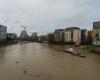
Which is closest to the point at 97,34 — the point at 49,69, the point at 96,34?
the point at 96,34


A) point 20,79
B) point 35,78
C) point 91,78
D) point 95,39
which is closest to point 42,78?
point 35,78

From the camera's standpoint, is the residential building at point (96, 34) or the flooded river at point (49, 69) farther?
the residential building at point (96, 34)

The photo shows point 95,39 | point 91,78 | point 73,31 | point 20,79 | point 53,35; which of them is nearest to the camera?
point 20,79

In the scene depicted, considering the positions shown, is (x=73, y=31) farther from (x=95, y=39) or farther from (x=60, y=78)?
(x=60, y=78)

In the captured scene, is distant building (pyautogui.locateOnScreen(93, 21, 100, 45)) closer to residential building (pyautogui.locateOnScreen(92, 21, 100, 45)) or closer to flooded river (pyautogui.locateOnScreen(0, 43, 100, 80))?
residential building (pyautogui.locateOnScreen(92, 21, 100, 45))

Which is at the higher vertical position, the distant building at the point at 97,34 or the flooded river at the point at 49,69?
the distant building at the point at 97,34

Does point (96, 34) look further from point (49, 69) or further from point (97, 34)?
point (49, 69)

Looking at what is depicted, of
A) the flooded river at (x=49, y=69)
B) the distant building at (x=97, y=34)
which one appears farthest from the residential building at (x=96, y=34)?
the flooded river at (x=49, y=69)

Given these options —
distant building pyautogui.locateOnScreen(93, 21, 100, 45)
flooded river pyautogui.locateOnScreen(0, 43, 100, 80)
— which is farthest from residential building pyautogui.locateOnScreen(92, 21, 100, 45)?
flooded river pyautogui.locateOnScreen(0, 43, 100, 80)

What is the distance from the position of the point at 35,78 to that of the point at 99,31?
4974cm

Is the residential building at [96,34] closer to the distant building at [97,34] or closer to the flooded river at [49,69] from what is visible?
the distant building at [97,34]

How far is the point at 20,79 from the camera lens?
13.0 m

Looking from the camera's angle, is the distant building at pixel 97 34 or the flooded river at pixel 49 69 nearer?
the flooded river at pixel 49 69

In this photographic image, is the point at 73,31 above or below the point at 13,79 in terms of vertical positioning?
above
